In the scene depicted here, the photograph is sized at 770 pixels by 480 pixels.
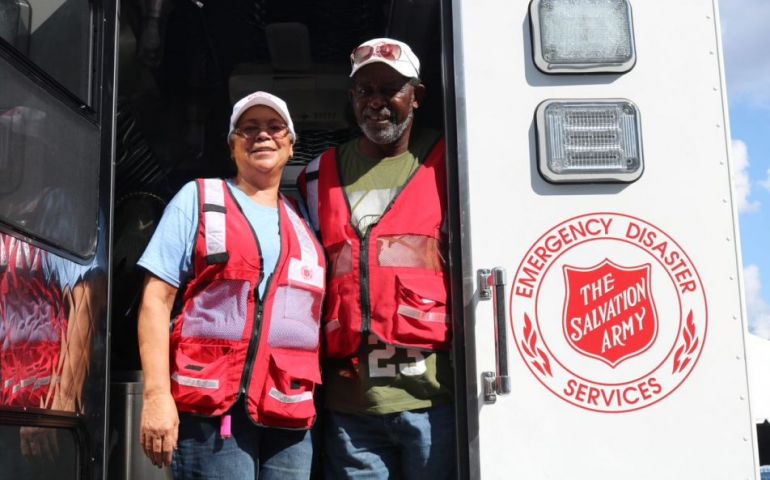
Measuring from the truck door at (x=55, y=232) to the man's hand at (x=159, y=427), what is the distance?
0.11 m

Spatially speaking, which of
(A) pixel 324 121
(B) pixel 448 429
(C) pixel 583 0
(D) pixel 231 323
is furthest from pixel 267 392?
(A) pixel 324 121

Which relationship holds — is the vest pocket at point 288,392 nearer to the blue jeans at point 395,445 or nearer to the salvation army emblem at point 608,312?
the blue jeans at point 395,445

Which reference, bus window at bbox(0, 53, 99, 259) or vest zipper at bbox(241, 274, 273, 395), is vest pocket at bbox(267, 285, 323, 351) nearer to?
vest zipper at bbox(241, 274, 273, 395)

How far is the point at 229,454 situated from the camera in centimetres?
219

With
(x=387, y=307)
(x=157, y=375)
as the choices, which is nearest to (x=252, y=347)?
(x=157, y=375)

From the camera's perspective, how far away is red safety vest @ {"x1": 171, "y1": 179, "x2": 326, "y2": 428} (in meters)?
2.19

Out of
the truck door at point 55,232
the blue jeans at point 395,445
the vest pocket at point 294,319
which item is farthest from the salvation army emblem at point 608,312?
the truck door at point 55,232

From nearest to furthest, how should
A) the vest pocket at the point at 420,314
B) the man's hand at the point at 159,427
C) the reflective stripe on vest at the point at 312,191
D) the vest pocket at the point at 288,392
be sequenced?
the man's hand at the point at 159,427, the vest pocket at the point at 288,392, the vest pocket at the point at 420,314, the reflective stripe on vest at the point at 312,191

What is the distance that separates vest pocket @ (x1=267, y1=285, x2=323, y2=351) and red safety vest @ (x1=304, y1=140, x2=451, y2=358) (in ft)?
0.28

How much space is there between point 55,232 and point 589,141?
135cm

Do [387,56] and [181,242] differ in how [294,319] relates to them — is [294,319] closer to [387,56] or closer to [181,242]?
[181,242]

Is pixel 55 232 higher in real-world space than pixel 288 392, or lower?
higher

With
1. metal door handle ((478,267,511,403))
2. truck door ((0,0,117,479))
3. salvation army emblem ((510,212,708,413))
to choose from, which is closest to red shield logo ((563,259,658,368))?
salvation army emblem ((510,212,708,413))

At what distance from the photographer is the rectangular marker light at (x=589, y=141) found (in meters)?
2.27
